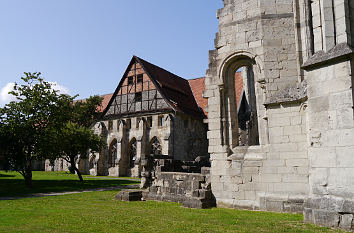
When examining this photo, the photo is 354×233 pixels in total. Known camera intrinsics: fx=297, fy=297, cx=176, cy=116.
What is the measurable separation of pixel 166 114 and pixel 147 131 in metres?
3.17

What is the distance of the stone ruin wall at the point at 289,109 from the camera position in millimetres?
6309

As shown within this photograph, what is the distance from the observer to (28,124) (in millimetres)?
18562

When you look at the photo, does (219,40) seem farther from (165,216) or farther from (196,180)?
(165,216)

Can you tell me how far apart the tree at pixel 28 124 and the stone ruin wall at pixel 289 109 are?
13426 millimetres

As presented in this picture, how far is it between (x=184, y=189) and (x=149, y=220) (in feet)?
10.9

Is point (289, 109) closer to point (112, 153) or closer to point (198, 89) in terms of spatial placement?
point (112, 153)

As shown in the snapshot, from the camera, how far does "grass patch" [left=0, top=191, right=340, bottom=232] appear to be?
631 cm

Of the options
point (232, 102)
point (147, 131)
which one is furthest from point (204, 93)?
point (147, 131)

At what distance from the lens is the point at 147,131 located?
3183 centimetres

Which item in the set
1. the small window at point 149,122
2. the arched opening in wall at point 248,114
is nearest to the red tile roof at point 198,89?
the small window at point 149,122

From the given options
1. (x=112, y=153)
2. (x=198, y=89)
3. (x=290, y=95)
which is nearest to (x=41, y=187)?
(x=112, y=153)

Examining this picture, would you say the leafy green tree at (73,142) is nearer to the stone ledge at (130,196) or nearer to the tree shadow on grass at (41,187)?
the tree shadow on grass at (41,187)

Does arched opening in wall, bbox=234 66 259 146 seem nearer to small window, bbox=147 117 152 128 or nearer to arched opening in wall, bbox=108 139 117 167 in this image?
small window, bbox=147 117 152 128

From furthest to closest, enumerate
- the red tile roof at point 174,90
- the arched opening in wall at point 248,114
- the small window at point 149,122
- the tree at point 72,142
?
the small window at point 149,122 < the red tile roof at point 174,90 < the tree at point 72,142 < the arched opening in wall at point 248,114
